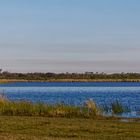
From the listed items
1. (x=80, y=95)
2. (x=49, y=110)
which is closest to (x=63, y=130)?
(x=49, y=110)

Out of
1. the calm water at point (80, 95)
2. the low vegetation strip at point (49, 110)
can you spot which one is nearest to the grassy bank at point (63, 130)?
the low vegetation strip at point (49, 110)

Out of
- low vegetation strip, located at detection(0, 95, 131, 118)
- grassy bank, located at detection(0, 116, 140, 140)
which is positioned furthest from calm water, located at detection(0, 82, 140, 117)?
grassy bank, located at detection(0, 116, 140, 140)

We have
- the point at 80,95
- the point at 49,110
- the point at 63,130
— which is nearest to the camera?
the point at 63,130

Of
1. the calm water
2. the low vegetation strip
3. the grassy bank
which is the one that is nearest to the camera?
the grassy bank

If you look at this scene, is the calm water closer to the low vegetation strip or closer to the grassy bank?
the low vegetation strip

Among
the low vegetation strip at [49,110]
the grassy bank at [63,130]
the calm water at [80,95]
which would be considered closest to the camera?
the grassy bank at [63,130]

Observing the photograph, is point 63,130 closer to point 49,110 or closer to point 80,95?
point 49,110

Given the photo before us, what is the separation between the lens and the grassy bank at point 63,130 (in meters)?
20.5

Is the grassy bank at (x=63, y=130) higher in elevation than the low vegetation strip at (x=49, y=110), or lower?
lower

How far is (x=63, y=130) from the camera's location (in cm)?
2267

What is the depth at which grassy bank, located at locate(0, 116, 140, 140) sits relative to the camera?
67.2 feet

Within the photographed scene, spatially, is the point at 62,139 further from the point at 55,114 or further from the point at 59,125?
the point at 55,114

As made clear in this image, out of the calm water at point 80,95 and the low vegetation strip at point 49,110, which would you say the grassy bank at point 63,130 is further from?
the calm water at point 80,95

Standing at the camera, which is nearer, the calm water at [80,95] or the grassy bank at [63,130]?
the grassy bank at [63,130]
